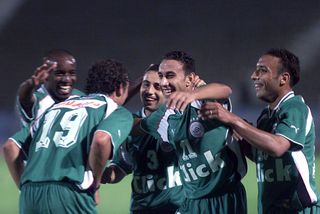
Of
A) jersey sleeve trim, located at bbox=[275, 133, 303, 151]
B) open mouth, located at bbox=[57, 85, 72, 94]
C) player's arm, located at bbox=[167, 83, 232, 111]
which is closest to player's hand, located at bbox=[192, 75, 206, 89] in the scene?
player's arm, located at bbox=[167, 83, 232, 111]

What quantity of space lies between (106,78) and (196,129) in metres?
0.61

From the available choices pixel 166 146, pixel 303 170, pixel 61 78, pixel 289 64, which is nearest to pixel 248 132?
pixel 303 170

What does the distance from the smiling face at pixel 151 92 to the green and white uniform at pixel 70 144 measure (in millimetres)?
747

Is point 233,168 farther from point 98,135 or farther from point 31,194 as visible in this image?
point 31,194

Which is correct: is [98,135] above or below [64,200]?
above

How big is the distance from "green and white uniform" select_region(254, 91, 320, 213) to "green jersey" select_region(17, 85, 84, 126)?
1457 mm

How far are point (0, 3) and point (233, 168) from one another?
5.34m

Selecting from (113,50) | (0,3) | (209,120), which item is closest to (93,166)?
(209,120)

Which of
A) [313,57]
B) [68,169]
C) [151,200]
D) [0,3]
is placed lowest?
[151,200]

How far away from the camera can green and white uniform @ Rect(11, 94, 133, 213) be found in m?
4.19

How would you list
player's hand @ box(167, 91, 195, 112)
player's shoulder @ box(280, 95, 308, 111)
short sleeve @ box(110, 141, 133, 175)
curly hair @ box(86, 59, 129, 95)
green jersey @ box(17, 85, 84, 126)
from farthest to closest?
short sleeve @ box(110, 141, 133, 175) < green jersey @ box(17, 85, 84, 126) < curly hair @ box(86, 59, 129, 95) < player's shoulder @ box(280, 95, 308, 111) < player's hand @ box(167, 91, 195, 112)

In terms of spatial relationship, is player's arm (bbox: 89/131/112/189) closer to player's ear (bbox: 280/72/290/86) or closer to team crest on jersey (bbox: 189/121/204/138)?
team crest on jersey (bbox: 189/121/204/138)

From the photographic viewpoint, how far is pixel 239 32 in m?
8.25

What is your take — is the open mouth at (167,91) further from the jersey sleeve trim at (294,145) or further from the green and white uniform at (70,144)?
the jersey sleeve trim at (294,145)
